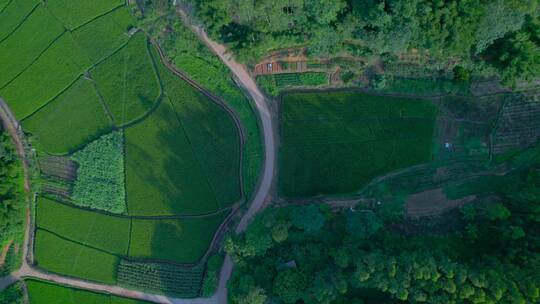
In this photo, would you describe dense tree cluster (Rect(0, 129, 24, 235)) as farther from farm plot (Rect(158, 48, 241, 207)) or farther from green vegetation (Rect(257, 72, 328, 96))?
green vegetation (Rect(257, 72, 328, 96))

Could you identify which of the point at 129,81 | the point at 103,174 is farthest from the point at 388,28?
the point at 103,174

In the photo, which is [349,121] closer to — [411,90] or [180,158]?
[411,90]

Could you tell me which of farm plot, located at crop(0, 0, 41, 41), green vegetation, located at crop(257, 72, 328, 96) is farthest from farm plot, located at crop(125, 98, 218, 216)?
farm plot, located at crop(0, 0, 41, 41)

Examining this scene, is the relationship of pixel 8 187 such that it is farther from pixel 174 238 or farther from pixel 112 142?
pixel 174 238

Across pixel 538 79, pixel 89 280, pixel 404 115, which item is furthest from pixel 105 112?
pixel 538 79

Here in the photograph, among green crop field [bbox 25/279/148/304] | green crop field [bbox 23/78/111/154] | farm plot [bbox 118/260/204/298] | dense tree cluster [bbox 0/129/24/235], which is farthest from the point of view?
green crop field [bbox 25/279/148/304]

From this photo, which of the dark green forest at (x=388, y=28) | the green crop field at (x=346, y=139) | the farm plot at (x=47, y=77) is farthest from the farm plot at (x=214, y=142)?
the farm plot at (x=47, y=77)
